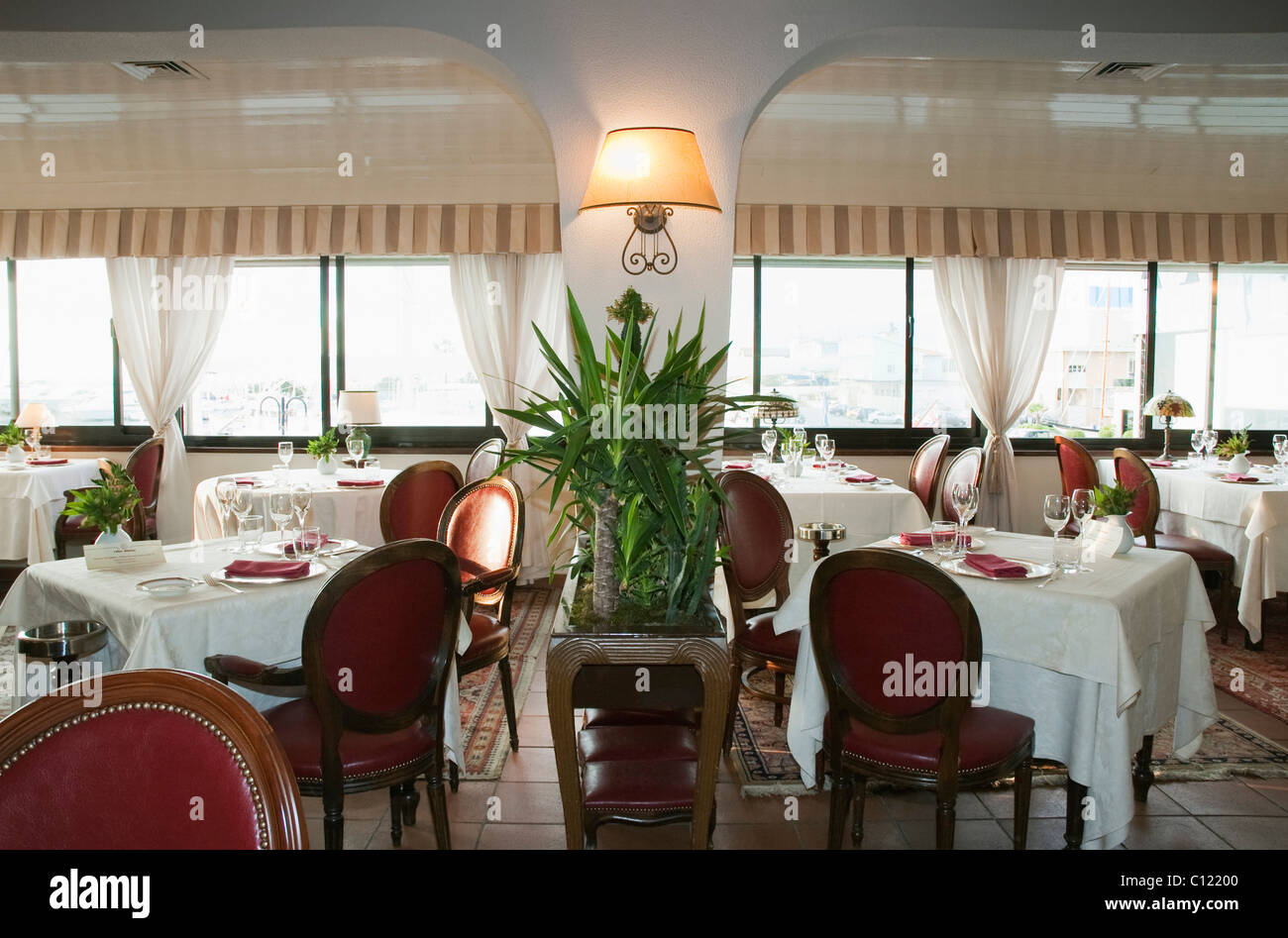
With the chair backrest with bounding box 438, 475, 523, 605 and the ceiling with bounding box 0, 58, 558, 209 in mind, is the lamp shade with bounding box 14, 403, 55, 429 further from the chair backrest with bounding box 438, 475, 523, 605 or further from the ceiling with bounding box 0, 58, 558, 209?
the chair backrest with bounding box 438, 475, 523, 605

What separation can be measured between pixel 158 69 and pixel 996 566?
4.69 m

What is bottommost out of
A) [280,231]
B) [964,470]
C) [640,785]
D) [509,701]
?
[509,701]

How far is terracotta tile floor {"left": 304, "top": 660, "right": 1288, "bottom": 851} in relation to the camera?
294cm

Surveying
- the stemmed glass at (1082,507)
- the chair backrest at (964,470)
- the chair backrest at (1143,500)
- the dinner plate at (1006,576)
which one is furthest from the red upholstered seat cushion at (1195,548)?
the dinner plate at (1006,576)

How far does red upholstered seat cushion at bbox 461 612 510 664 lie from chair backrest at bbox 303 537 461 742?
708 mm

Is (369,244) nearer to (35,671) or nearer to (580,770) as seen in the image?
(35,671)

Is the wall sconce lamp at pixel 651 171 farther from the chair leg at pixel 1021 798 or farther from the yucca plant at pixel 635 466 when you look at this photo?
the chair leg at pixel 1021 798

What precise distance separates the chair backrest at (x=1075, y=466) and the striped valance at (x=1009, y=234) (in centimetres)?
171

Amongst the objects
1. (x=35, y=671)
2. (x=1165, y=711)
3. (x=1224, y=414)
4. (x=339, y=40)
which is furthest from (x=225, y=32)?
(x=1224, y=414)

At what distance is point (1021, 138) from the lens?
Answer: 6.10 meters

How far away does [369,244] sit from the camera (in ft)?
22.5

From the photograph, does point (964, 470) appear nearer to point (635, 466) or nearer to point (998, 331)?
point (998, 331)

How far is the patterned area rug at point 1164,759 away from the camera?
3410 millimetres

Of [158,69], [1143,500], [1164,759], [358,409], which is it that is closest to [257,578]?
[1164,759]
